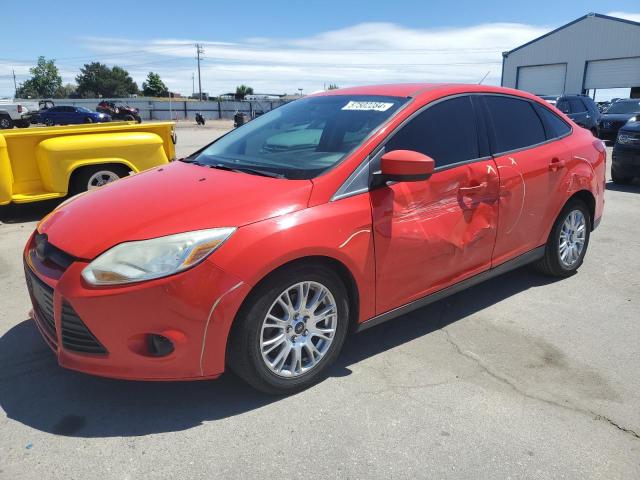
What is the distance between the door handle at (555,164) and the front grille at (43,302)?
3.58 m

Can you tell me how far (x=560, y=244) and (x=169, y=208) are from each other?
3.36 m

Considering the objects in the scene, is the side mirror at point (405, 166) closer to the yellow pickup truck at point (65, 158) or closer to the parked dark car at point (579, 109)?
the yellow pickup truck at point (65, 158)

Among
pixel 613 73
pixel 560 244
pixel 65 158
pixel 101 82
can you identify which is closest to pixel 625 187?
pixel 560 244

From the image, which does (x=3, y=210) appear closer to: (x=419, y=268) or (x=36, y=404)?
(x=36, y=404)

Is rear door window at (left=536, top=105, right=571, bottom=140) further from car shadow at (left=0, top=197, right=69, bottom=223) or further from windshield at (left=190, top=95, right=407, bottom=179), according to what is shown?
car shadow at (left=0, top=197, right=69, bottom=223)

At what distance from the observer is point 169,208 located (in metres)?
2.76

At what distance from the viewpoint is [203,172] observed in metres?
3.33

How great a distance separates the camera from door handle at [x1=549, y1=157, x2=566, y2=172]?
163 inches

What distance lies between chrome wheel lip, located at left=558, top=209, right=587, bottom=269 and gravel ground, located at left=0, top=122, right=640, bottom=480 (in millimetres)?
822

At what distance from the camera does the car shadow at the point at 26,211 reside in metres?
7.06

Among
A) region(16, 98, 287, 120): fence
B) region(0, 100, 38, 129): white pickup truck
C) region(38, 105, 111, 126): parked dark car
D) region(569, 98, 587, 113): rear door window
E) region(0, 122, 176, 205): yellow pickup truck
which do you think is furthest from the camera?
region(16, 98, 287, 120): fence

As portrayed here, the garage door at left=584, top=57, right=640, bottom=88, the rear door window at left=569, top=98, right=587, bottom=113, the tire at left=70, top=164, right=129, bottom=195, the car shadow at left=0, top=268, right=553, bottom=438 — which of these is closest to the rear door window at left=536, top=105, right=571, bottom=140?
the car shadow at left=0, top=268, right=553, bottom=438

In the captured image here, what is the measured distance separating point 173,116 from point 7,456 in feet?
167

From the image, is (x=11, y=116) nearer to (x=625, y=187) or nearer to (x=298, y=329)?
(x=625, y=187)
